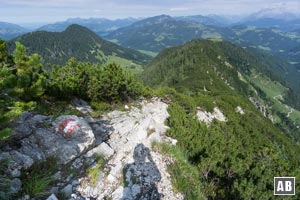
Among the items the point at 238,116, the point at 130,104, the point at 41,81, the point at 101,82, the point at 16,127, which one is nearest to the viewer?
the point at 16,127

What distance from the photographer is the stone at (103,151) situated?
70.8 feet

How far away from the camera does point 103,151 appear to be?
72.6 ft

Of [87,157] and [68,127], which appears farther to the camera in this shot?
[68,127]

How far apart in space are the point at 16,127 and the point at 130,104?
2710cm

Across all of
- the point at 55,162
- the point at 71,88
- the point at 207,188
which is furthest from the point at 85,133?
the point at 71,88

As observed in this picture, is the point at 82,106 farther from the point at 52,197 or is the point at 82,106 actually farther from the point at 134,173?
the point at 52,197

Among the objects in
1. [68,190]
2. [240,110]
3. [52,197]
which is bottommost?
[240,110]

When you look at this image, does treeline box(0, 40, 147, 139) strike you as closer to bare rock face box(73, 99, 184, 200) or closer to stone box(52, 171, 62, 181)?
stone box(52, 171, 62, 181)

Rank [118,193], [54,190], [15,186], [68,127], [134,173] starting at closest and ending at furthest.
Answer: [15,186], [54,190], [118,193], [134,173], [68,127]

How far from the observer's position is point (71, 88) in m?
39.7

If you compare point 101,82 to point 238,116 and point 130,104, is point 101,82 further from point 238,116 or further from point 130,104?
point 238,116

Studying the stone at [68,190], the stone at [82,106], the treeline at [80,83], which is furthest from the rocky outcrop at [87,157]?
the stone at [82,106]

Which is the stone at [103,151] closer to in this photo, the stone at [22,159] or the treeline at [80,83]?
the stone at [22,159]

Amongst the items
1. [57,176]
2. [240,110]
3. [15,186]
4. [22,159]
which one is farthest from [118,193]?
[240,110]
